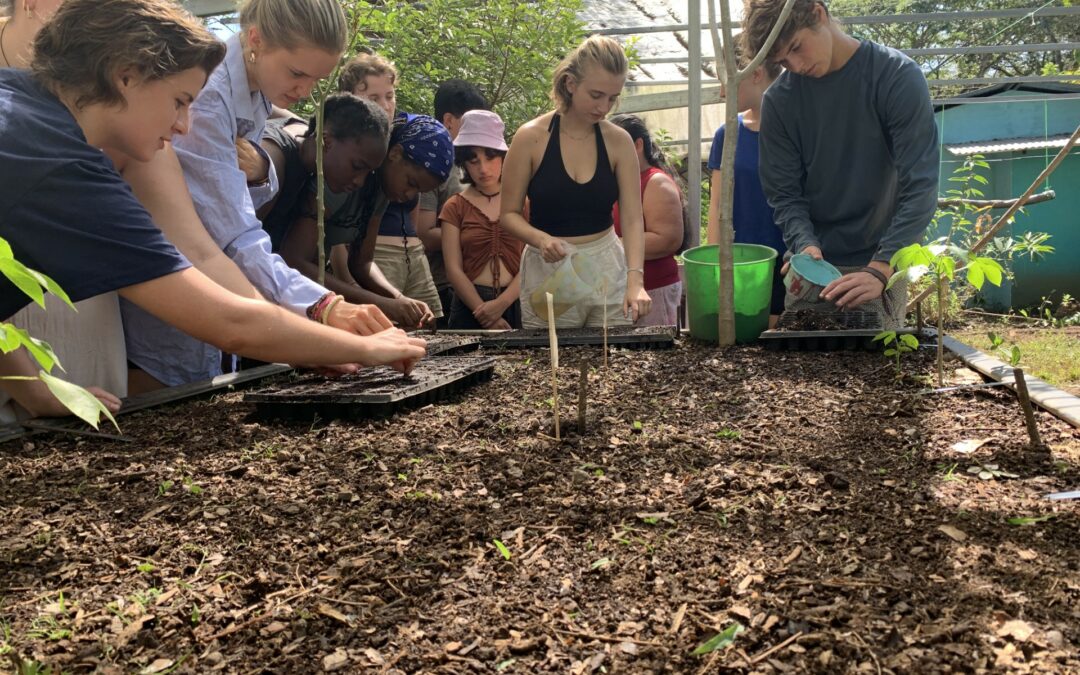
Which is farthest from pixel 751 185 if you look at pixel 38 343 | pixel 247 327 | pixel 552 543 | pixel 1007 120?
pixel 1007 120

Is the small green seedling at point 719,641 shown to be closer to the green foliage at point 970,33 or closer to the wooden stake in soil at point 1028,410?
the wooden stake in soil at point 1028,410

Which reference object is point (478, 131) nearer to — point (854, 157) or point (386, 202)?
point (386, 202)

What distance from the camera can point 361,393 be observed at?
2.33m

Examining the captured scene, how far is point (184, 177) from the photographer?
236cm

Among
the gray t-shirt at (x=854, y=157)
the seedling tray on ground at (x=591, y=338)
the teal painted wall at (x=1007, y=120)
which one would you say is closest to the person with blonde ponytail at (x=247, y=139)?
the seedling tray on ground at (x=591, y=338)

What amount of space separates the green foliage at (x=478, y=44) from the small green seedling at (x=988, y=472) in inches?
198

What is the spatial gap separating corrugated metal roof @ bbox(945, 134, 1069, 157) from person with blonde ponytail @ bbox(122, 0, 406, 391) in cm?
841

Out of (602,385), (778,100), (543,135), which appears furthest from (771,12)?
(602,385)

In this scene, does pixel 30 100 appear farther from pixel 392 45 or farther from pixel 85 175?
pixel 392 45

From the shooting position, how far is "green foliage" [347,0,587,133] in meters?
6.27

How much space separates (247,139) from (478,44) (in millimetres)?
4054

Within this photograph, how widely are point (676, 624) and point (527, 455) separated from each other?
798 mm

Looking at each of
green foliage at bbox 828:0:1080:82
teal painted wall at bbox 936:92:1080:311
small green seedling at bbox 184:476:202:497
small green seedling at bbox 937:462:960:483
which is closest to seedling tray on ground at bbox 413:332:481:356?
small green seedling at bbox 184:476:202:497

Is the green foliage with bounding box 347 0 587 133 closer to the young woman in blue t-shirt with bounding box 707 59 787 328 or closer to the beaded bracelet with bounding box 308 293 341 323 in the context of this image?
the young woman in blue t-shirt with bounding box 707 59 787 328
